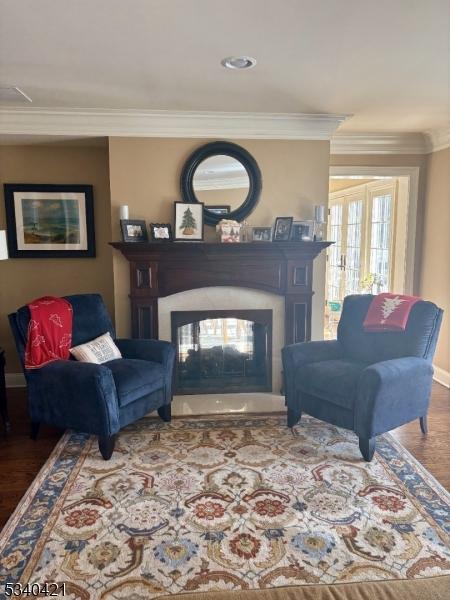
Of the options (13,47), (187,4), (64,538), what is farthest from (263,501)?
(13,47)

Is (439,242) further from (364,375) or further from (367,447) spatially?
(367,447)

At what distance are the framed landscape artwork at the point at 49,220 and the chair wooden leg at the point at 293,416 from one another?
2383 millimetres

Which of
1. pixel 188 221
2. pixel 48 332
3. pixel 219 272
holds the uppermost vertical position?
pixel 188 221

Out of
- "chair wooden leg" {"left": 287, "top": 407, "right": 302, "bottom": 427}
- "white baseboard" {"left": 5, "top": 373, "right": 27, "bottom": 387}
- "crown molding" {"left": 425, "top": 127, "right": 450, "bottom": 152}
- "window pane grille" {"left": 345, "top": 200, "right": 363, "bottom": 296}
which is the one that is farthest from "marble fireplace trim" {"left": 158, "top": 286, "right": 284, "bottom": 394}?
"window pane grille" {"left": 345, "top": 200, "right": 363, "bottom": 296}

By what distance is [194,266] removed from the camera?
3832 millimetres

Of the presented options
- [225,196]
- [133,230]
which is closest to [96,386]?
[133,230]

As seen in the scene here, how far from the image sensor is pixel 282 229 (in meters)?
3.84

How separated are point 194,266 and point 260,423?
141 cm

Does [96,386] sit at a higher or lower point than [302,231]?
lower

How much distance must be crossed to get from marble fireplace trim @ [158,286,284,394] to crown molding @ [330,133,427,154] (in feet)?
5.95

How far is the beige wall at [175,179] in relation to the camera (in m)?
3.78

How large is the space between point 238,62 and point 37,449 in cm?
282

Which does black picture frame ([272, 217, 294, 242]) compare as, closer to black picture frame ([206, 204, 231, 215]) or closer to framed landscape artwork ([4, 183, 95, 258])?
black picture frame ([206, 204, 231, 215])

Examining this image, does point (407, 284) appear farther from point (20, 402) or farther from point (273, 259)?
point (20, 402)
